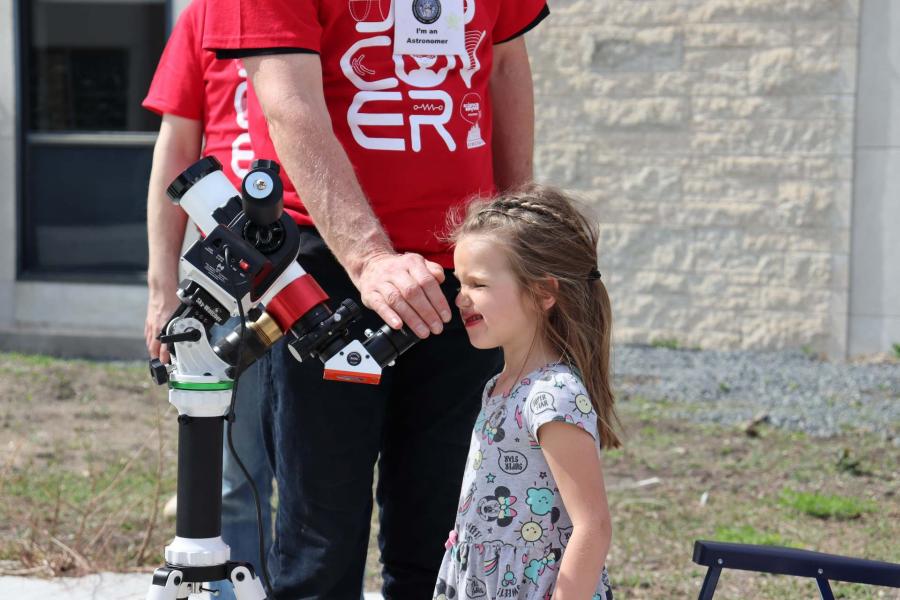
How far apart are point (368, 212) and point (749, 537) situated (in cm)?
275

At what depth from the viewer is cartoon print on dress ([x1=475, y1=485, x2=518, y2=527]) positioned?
2215 millimetres

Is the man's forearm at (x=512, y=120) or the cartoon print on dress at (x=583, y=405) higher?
the man's forearm at (x=512, y=120)

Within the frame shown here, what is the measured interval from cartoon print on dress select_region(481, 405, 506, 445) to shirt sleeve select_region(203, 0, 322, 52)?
0.75 metres

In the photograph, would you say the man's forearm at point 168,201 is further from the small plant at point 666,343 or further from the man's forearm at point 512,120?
the small plant at point 666,343

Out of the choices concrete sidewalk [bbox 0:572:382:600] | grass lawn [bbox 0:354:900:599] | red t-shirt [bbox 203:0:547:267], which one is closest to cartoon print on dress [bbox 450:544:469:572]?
red t-shirt [bbox 203:0:547:267]

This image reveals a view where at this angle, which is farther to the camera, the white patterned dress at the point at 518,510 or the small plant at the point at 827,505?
the small plant at the point at 827,505

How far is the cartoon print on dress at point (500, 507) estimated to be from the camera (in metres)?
2.21

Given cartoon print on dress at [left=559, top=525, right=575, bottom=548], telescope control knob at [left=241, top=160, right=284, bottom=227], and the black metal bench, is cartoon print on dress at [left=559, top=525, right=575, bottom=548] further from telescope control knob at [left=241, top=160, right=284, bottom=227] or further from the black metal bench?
telescope control knob at [left=241, top=160, right=284, bottom=227]

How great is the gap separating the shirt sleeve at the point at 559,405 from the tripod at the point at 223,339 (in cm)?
33

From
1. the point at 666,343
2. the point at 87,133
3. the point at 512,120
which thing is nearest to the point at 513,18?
the point at 512,120

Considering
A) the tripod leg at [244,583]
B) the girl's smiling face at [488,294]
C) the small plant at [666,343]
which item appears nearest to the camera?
the tripod leg at [244,583]

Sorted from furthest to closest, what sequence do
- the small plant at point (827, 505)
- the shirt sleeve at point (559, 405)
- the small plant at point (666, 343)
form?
the small plant at point (666, 343) < the small plant at point (827, 505) < the shirt sleeve at point (559, 405)

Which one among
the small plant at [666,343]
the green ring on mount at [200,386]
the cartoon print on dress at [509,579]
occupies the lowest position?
the small plant at [666,343]

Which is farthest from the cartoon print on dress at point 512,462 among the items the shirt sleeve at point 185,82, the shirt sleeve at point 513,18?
the shirt sleeve at point 185,82
